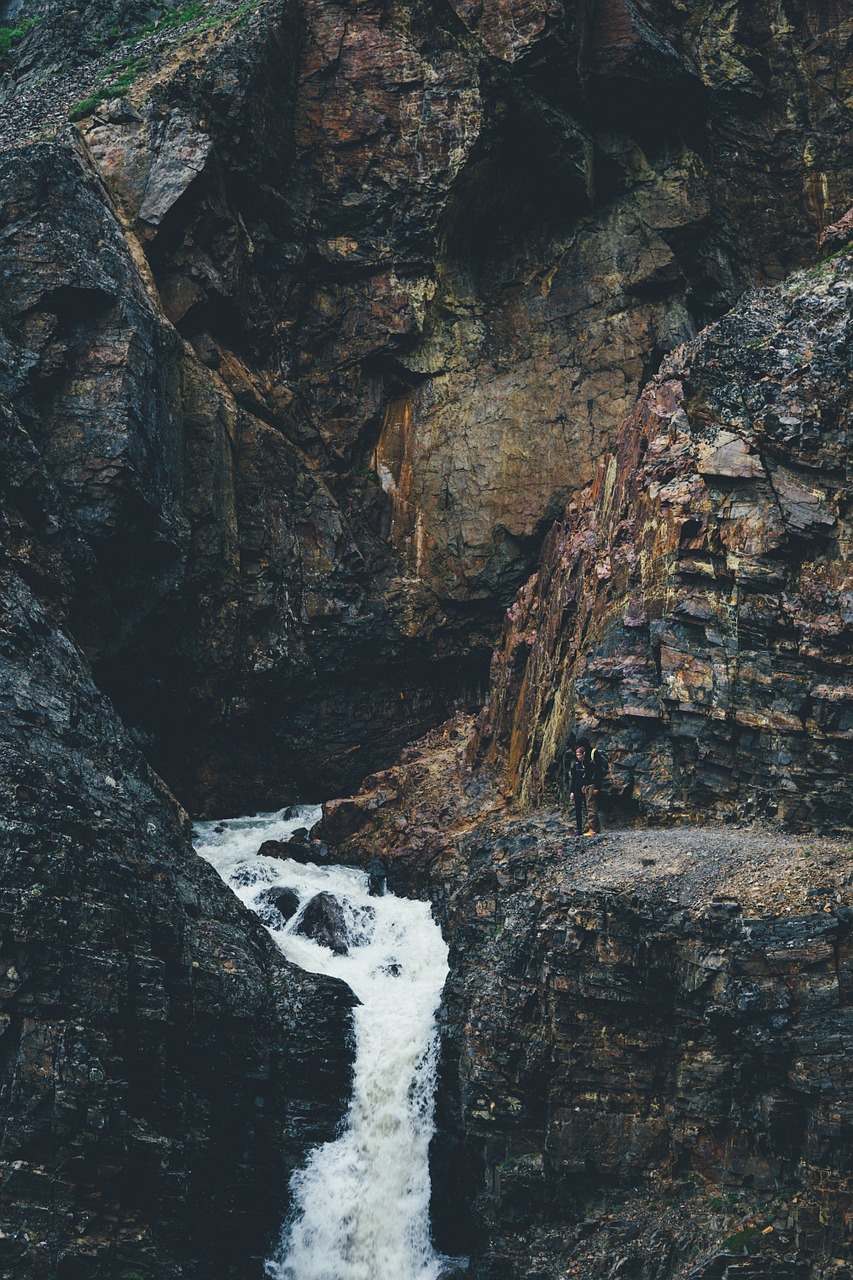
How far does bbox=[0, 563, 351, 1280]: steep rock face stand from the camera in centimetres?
2244

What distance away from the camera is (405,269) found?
135 ft

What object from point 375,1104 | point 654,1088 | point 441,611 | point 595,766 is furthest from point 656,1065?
point 441,611

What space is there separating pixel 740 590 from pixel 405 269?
1766cm

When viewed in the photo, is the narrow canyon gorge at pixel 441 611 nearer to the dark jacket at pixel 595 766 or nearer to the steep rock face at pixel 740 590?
the steep rock face at pixel 740 590

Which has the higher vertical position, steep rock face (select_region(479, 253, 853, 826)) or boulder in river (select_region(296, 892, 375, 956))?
steep rock face (select_region(479, 253, 853, 826))

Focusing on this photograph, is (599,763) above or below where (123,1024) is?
above

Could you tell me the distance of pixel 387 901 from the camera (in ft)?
110

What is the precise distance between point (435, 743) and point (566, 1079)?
55.0 ft

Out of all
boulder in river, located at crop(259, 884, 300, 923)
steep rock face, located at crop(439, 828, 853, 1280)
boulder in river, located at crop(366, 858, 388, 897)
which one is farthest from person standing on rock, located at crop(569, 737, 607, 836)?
boulder in river, located at crop(259, 884, 300, 923)

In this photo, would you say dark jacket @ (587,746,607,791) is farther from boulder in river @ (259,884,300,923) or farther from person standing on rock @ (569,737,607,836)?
boulder in river @ (259,884,300,923)

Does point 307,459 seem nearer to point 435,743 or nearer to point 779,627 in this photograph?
point 435,743

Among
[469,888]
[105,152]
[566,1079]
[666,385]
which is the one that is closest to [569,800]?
[469,888]

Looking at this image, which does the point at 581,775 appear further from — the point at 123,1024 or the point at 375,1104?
the point at 123,1024

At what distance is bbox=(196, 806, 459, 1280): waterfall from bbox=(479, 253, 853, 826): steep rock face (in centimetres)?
572
